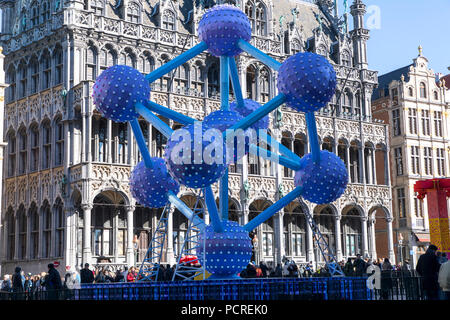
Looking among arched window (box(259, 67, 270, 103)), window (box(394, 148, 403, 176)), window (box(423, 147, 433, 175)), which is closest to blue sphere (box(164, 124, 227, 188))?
arched window (box(259, 67, 270, 103))

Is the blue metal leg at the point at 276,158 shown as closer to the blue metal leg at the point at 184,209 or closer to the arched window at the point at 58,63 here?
the blue metal leg at the point at 184,209

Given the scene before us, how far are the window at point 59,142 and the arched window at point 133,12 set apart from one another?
615 cm

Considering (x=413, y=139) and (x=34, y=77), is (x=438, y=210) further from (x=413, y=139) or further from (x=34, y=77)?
(x=34, y=77)

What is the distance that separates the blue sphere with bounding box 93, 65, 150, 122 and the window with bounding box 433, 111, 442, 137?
→ 33905 mm

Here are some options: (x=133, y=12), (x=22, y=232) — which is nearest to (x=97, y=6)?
(x=133, y=12)

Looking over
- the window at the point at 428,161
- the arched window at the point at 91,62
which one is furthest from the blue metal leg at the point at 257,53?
the window at the point at 428,161

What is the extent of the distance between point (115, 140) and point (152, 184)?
16.6m

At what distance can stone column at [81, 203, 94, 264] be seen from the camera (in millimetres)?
29172

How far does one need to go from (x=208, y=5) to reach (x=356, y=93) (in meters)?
10.7

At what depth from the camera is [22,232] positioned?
108 ft

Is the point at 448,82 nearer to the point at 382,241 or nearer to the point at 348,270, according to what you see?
the point at 382,241

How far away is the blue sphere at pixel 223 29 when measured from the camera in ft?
50.3
